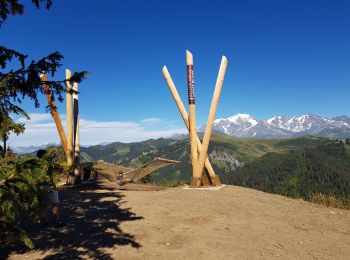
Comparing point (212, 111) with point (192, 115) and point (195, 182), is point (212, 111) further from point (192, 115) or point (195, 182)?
point (195, 182)

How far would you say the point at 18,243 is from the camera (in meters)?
8.66

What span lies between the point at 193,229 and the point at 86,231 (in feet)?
9.66

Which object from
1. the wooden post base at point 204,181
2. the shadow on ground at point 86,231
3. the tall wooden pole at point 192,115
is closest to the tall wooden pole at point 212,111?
the tall wooden pole at point 192,115

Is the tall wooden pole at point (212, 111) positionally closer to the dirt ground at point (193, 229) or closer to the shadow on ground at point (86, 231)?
the dirt ground at point (193, 229)

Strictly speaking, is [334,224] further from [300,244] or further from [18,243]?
[18,243]

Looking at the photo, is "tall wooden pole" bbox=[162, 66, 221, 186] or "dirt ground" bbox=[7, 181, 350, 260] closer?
"dirt ground" bbox=[7, 181, 350, 260]

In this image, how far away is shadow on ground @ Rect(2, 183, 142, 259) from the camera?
8195mm

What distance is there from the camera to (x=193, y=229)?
10047mm

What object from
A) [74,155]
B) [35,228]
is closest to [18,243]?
[35,228]

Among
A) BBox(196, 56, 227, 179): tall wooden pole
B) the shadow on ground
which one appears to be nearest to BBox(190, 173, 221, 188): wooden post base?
BBox(196, 56, 227, 179): tall wooden pole

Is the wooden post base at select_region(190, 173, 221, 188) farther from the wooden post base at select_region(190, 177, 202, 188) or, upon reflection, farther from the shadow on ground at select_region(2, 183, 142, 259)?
the shadow on ground at select_region(2, 183, 142, 259)

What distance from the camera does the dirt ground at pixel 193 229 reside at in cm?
828

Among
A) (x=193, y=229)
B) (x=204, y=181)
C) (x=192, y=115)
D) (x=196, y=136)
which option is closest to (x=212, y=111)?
(x=192, y=115)

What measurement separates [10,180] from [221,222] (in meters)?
7.31
